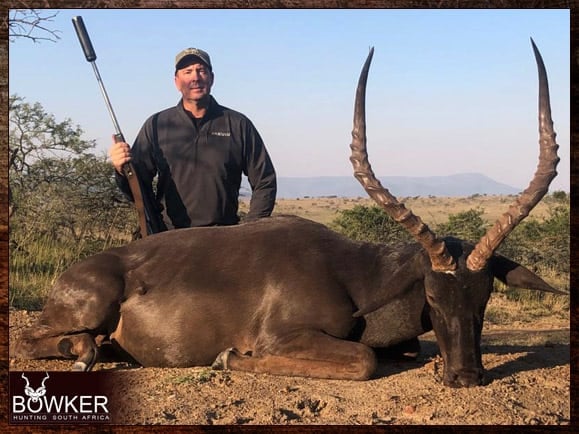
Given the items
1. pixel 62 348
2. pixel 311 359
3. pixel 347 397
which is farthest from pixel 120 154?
pixel 347 397

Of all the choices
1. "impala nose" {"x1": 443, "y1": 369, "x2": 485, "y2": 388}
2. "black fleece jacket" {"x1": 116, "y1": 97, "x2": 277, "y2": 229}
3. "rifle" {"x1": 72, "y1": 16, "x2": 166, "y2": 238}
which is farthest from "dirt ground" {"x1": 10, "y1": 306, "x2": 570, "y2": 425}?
"black fleece jacket" {"x1": 116, "y1": 97, "x2": 277, "y2": 229}

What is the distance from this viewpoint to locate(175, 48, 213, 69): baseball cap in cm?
913

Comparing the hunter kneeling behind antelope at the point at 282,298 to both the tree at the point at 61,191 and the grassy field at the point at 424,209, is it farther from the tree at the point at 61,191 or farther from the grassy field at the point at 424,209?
the grassy field at the point at 424,209

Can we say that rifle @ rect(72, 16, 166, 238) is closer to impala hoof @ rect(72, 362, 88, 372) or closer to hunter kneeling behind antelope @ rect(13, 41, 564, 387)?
hunter kneeling behind antelope @ rect(13, 41, 564, 387)

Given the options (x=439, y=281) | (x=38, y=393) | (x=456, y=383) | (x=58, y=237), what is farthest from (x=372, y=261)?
(x=58, y=237)

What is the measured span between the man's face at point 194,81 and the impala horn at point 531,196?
4346 millimetres

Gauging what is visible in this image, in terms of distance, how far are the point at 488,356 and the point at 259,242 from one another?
2.48 metres

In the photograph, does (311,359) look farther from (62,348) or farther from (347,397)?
(62,348)

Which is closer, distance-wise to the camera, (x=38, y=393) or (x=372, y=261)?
(x=38, y=393)

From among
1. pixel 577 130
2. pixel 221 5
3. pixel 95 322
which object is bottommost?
pixel 95 322

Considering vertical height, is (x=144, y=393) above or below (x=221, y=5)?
below

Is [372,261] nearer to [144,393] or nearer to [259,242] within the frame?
[259,242]

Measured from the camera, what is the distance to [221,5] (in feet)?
16.7

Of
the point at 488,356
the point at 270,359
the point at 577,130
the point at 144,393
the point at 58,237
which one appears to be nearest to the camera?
the point at 577,130
